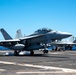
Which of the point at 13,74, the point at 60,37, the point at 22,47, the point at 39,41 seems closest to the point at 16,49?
the point at 22,47

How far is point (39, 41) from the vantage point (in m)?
34.8

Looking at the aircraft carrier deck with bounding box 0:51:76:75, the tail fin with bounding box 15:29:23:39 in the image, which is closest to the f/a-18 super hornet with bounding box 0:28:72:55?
the tail fin with bounding box 15:29:23:39

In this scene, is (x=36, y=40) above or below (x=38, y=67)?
above

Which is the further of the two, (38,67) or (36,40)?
(36,40)

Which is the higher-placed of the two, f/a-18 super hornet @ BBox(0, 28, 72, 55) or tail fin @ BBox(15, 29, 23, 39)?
tail fin @ BBox(15, 29, 23, 39)

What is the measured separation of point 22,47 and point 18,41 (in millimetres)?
2141

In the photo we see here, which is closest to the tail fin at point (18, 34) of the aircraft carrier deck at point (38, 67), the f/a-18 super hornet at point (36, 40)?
the f/a-18 super hornet at point (36, 40)

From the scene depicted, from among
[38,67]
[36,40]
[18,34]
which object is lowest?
[38,67]

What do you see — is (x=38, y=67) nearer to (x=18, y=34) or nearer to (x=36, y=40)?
(x=36, y=40)

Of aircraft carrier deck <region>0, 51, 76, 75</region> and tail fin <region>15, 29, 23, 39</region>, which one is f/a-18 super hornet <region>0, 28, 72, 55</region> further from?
aircraft carrier deck <region>0, 51, 76, 75</region>

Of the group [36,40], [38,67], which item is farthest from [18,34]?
[38,67]

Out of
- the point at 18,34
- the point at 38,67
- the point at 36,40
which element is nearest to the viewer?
the point at 38,67

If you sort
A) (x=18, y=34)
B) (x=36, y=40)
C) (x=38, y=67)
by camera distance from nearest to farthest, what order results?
(x=38, y=67)
(x=36, y=40)
(x=18, y=34)

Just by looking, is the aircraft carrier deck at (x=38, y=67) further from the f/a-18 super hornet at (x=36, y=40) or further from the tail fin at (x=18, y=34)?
the tail fin at (x=18, y=34)
